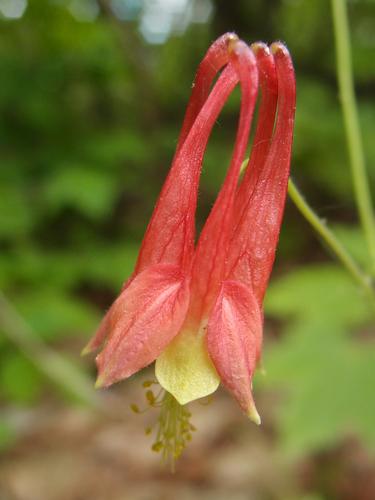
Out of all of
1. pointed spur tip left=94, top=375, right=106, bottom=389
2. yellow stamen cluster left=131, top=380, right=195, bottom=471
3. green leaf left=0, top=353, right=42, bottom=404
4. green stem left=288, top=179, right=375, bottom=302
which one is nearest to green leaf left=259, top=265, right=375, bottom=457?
green stem left=288, top=179, right=375, bottom=302

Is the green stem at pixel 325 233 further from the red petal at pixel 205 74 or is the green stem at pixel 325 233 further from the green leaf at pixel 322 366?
the green leaf at pixel 322 366

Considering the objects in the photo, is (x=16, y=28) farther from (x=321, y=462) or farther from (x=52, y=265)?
(x=321, y=462)

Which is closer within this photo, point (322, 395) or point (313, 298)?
point (322, 395)

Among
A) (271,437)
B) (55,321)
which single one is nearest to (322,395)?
(271,437)

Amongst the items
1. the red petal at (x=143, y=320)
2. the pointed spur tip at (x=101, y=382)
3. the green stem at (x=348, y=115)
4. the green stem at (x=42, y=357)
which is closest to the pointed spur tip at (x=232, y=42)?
the red petal at (x=143, y=320)

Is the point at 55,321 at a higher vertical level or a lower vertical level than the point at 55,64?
lower

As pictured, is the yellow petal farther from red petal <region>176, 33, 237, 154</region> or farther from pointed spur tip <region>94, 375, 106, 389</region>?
red petal <region>176, 33, 237, 154</region>
